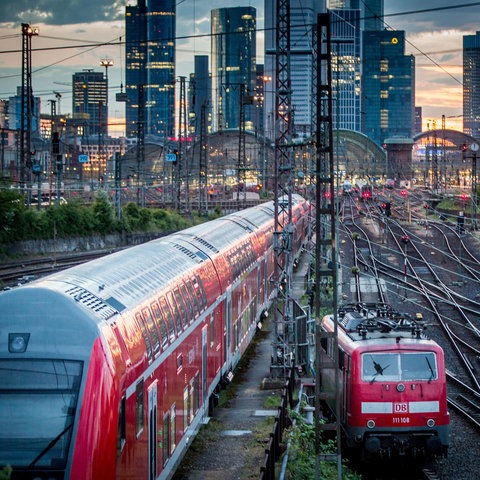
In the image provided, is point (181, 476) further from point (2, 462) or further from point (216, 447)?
point (2, 462)

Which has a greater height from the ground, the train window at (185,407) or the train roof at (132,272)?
the train roof at (132,272)

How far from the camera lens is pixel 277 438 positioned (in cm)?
1495

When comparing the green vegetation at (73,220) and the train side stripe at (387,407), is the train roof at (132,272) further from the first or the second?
the green vegetation at (73,220)

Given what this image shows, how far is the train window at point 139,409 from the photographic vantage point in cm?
971

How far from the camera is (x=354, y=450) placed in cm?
1555

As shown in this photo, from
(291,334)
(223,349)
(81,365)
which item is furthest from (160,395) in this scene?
(291,334)

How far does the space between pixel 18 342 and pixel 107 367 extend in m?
0.86

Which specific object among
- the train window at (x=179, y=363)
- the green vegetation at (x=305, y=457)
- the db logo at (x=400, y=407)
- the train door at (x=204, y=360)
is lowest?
the green vegetation at (x=305, y=457)

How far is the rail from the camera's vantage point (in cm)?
1257

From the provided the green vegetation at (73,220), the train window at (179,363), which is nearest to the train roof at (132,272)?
the train window at (179,363)

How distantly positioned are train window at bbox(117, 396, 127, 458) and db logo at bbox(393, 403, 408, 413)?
20.4 ft

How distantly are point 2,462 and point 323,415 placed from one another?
11.1 metres

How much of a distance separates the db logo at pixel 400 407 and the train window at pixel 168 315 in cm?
392

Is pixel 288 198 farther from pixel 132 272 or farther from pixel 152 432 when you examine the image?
pixel 152 432
